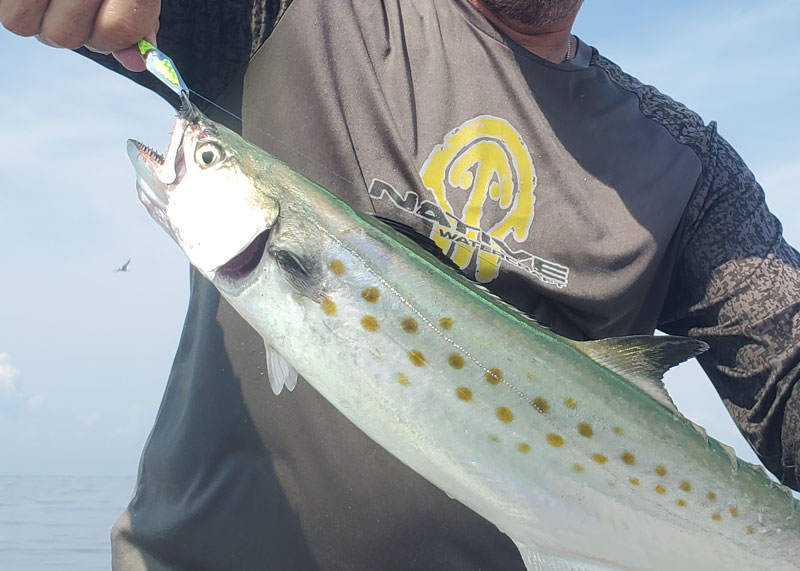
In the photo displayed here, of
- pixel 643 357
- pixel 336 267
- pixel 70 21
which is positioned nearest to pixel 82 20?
pixel 70 21

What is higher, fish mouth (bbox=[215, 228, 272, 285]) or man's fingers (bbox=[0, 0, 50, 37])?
man's fingers (bbox=[0, 0, 50, 37])

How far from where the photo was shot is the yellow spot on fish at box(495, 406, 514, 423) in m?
1.93

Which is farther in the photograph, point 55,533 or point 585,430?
point 55,533

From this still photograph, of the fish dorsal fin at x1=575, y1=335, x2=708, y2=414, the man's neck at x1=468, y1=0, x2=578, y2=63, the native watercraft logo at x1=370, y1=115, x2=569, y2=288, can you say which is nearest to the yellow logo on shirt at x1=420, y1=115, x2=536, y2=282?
the native watercraft logo at x1=370, y1=115, x2=569, y2=288

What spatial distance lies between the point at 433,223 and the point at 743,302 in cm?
139

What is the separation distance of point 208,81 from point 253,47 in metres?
0.21

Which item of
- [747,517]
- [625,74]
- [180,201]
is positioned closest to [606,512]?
[747,517]

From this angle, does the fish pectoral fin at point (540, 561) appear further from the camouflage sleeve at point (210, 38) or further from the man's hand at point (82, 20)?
the camouflage sleeve at point (210, 38)

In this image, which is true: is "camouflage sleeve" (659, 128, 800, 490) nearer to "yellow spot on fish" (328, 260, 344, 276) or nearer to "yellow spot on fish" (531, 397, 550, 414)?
"yellow spot on fish" (531, 397, 550, 414)

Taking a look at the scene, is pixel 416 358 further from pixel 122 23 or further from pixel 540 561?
pixel 122 23

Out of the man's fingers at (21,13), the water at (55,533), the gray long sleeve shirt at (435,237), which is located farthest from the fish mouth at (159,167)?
the water at (55,533)

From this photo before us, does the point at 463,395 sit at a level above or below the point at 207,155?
below

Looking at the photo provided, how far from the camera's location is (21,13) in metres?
2.03

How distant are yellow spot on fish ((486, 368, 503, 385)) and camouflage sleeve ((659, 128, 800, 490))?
1710 mm
